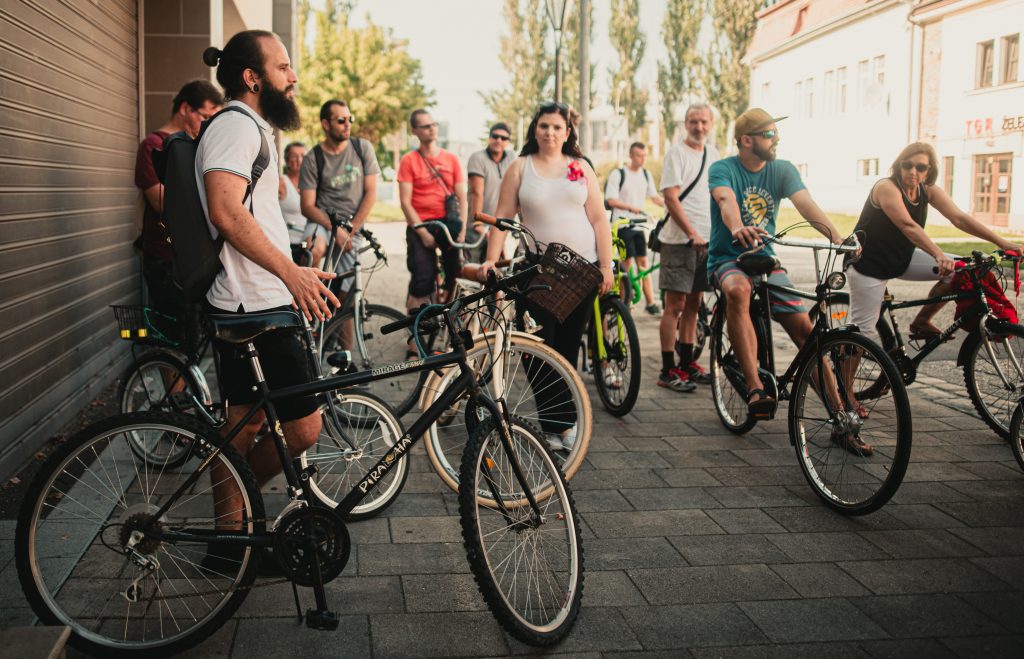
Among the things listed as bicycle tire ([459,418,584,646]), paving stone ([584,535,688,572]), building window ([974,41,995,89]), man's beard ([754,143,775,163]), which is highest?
building window ([974,41,995,89])

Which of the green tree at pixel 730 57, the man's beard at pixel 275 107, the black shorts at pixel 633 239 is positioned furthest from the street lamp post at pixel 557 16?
the green tree at pixel 730 57

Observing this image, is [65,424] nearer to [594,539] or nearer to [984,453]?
[594,539]

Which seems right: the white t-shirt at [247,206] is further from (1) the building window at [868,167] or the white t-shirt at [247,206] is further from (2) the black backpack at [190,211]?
(1) the building window at [868,167]

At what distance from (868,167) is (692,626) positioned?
24582mm

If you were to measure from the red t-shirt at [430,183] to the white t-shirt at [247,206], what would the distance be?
17.9ft

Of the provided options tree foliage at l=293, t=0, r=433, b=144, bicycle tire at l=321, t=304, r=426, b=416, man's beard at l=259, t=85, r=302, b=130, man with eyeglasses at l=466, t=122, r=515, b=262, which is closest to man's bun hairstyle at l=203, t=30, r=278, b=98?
man's beard at l=259, t=85, r=302, b=130

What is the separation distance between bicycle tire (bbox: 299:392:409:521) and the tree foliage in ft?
138

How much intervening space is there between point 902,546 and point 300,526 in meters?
2.55

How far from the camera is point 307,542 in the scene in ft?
11.1

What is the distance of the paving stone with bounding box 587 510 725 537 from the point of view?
4527 mm

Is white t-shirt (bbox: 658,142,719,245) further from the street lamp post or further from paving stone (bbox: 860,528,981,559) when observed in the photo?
the street lamp post

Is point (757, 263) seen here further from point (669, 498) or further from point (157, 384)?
point (157, 384)

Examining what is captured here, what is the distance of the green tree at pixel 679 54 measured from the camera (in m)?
57.3

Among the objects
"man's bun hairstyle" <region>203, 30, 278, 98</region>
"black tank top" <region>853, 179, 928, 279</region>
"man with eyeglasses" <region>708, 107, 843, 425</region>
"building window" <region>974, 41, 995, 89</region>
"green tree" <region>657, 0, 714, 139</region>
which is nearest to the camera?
"man's bun hairstyle" <region>203, 30, 278, 98</region>
